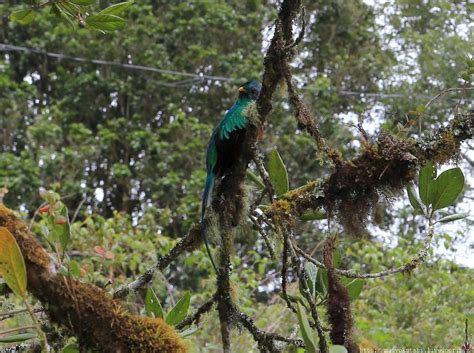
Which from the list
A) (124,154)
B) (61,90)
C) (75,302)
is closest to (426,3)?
(124,154)

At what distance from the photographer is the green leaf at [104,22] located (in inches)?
48.1

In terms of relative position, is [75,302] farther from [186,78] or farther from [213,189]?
[186,78]

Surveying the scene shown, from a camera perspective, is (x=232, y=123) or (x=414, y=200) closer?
(x=414, y=200)

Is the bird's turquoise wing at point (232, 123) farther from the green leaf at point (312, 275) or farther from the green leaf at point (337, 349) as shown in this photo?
the green leaf at point (337, 349)

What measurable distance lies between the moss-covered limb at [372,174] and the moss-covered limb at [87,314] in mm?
333

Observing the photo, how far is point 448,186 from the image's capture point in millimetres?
1132

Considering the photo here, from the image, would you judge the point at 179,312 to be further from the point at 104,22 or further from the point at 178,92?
the point at 178,92

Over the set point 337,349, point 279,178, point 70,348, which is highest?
point 279,178

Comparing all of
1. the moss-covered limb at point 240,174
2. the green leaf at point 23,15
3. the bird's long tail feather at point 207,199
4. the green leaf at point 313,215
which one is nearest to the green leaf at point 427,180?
the green leaf at point 313,215

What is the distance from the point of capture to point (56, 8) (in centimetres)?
123

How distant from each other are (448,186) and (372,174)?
0.14 metres

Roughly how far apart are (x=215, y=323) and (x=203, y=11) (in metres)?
4.08

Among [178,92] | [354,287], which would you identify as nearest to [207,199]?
[354,287]

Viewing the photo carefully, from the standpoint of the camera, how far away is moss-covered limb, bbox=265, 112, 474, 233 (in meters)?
1.12
